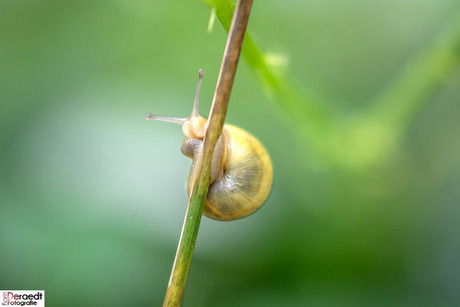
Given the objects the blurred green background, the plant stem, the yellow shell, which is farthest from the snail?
the plant stem

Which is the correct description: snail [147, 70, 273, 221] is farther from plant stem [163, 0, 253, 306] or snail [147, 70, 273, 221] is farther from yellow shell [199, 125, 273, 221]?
plant stem [163, 0, 253, 306]

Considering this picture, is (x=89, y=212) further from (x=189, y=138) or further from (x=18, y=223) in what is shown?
(x=189, y=138)

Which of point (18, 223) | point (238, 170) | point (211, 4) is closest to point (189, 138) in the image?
point (238, 170)

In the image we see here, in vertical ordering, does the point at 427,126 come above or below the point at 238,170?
above

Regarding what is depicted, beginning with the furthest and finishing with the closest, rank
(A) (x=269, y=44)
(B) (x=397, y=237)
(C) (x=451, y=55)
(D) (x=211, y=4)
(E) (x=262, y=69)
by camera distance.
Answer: (A) (x=269, y=44) → (B) (x=397, y=237) → (C) (x=451, y=55) → (E) (x=262, y=69) → (D) (x=211, y=4)

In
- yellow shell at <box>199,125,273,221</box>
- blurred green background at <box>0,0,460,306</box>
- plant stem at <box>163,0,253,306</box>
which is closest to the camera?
plant stem at <box>163,0,253,306</box>

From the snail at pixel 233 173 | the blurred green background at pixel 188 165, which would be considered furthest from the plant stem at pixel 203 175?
the blurred green background at pixel 188 165

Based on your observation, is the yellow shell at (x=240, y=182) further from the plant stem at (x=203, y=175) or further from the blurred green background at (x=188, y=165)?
the plant stem at (x=203, y=175)
